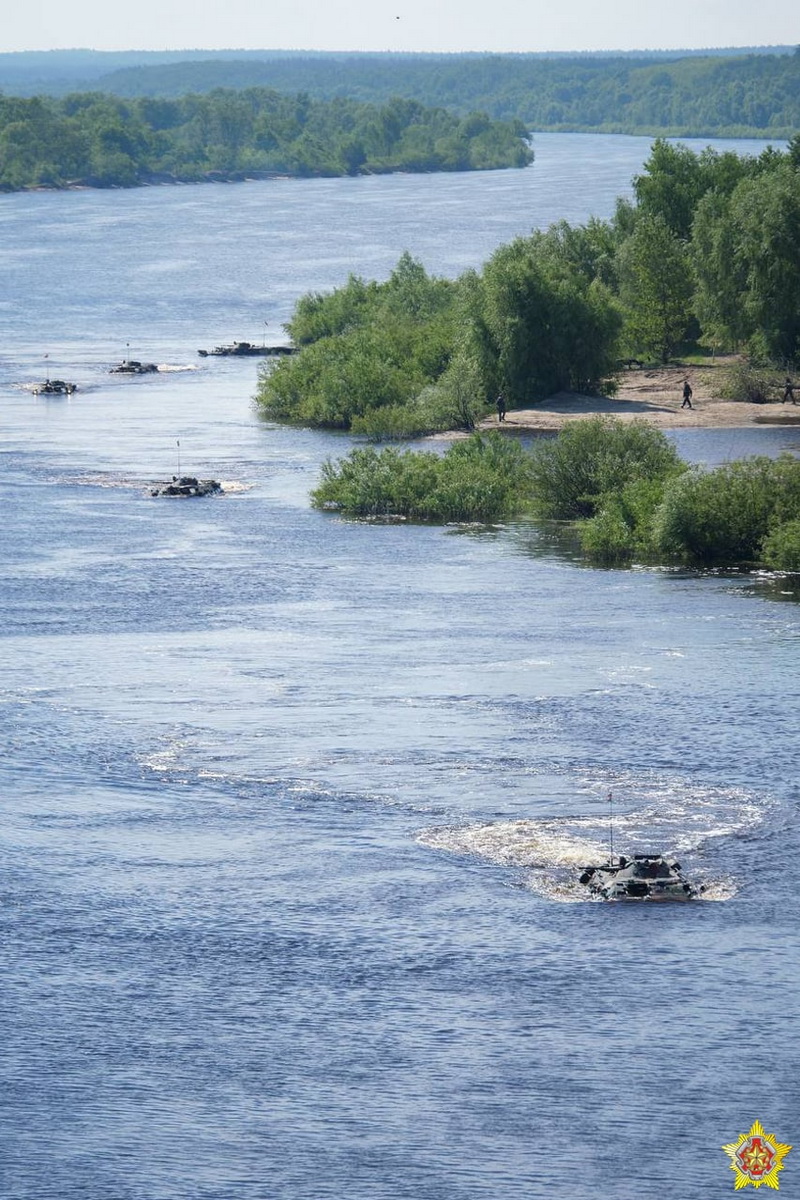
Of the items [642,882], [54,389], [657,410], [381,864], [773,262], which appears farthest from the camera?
[54,389]

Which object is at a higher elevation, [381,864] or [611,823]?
[611,823]

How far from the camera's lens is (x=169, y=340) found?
13775 cm

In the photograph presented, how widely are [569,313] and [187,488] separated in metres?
27.8

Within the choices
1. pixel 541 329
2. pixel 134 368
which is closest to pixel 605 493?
pixel 541 329

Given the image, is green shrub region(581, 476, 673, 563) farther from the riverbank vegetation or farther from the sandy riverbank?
the sandy riverbank

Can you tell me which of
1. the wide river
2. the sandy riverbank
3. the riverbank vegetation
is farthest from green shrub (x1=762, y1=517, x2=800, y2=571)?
the sandy riverbank

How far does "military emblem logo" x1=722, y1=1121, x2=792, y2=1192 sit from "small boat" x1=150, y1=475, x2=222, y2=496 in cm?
5549

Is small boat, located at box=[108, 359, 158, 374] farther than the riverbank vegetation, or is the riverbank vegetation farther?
small boat, located at box=[108, 359, 158, 374]

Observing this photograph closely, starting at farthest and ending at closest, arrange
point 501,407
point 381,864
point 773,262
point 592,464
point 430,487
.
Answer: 1. point 773,262
2. point 501,407
3. point 430,487
4. point 592,464
5. point 381,864

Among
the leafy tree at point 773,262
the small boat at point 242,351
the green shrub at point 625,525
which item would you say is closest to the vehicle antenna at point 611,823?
the green shrub at point 625,525

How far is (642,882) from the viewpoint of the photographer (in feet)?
143

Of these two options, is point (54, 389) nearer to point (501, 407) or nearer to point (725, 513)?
point (501, 407)

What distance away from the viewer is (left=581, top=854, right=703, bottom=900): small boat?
43.7 metres

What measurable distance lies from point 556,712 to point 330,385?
5292 cm
